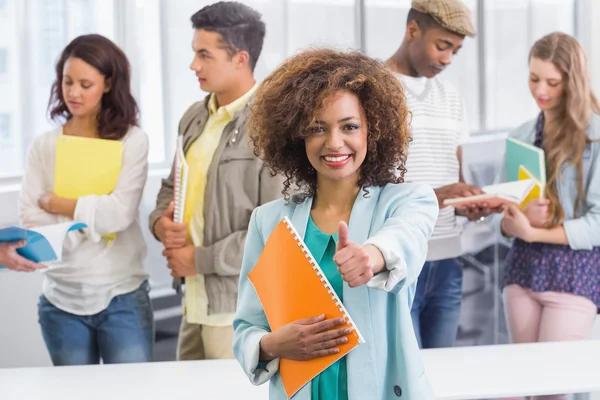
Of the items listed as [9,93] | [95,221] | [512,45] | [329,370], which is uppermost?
[512,45]

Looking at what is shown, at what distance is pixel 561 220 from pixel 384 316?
173 cm

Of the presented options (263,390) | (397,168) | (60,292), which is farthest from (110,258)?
(397,168)

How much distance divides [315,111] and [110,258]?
1.46 metres

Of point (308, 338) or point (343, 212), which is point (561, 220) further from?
point (308, 338)

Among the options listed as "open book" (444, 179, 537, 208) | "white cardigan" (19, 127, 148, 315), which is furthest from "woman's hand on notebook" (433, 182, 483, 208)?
"white cardigan" (19, 127, 148, 315)

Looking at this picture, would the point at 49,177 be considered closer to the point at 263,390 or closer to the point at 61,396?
the point at 61,396

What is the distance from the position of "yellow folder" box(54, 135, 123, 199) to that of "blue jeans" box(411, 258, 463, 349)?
1.09 meters

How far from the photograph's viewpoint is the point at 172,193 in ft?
8.63

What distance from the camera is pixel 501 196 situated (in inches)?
107

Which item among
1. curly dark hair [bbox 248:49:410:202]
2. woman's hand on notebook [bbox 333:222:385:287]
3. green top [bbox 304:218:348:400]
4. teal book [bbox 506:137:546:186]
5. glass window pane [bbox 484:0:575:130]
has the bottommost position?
green top [bbox 304:218:348:400]

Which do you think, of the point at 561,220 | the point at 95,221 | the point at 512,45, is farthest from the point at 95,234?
the point at 512,45

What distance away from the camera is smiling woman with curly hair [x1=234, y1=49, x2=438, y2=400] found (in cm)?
126

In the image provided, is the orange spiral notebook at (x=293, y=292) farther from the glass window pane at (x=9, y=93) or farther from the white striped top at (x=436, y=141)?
the glass window pane at (x=9, y=93)

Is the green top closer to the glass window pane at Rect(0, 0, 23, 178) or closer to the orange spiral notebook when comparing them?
the orange spiral notebook
